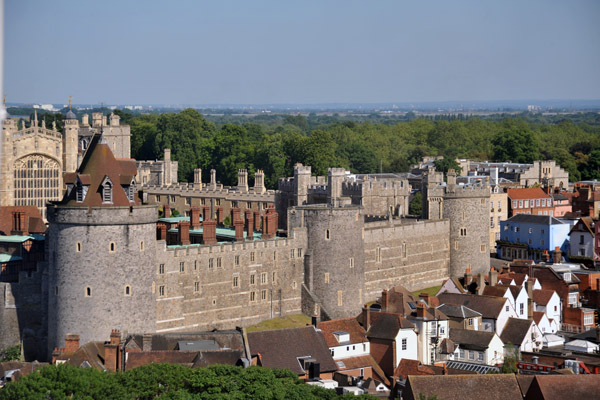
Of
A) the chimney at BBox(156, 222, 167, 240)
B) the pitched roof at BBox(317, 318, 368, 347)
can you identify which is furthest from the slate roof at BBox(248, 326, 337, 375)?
the chimney at BBox(156, 222, 167, 240)

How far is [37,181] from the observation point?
84.6 m

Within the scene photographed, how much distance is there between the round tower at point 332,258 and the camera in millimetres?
65375

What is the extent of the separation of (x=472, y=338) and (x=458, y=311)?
12.6 ft

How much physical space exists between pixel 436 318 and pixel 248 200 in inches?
1212

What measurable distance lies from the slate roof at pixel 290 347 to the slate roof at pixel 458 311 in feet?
32.4

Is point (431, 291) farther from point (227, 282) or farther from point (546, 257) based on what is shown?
point (227, 282)

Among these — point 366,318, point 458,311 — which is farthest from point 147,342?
point 458,311

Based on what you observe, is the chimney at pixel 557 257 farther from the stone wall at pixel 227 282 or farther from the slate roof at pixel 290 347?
the slate roof at pixel 290 347

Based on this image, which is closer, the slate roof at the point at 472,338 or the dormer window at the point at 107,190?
the dormer window at the point at 107,190

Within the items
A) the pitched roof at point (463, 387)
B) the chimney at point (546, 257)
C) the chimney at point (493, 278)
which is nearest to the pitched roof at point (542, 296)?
the chimney at point (493, 278)

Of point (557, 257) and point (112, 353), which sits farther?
point (557, 257)

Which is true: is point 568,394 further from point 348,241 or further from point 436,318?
point 348,241

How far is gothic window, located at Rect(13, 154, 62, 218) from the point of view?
83438 mm

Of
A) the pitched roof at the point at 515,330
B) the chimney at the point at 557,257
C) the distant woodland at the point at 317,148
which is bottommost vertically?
the pitched roof at the point at 515,330
